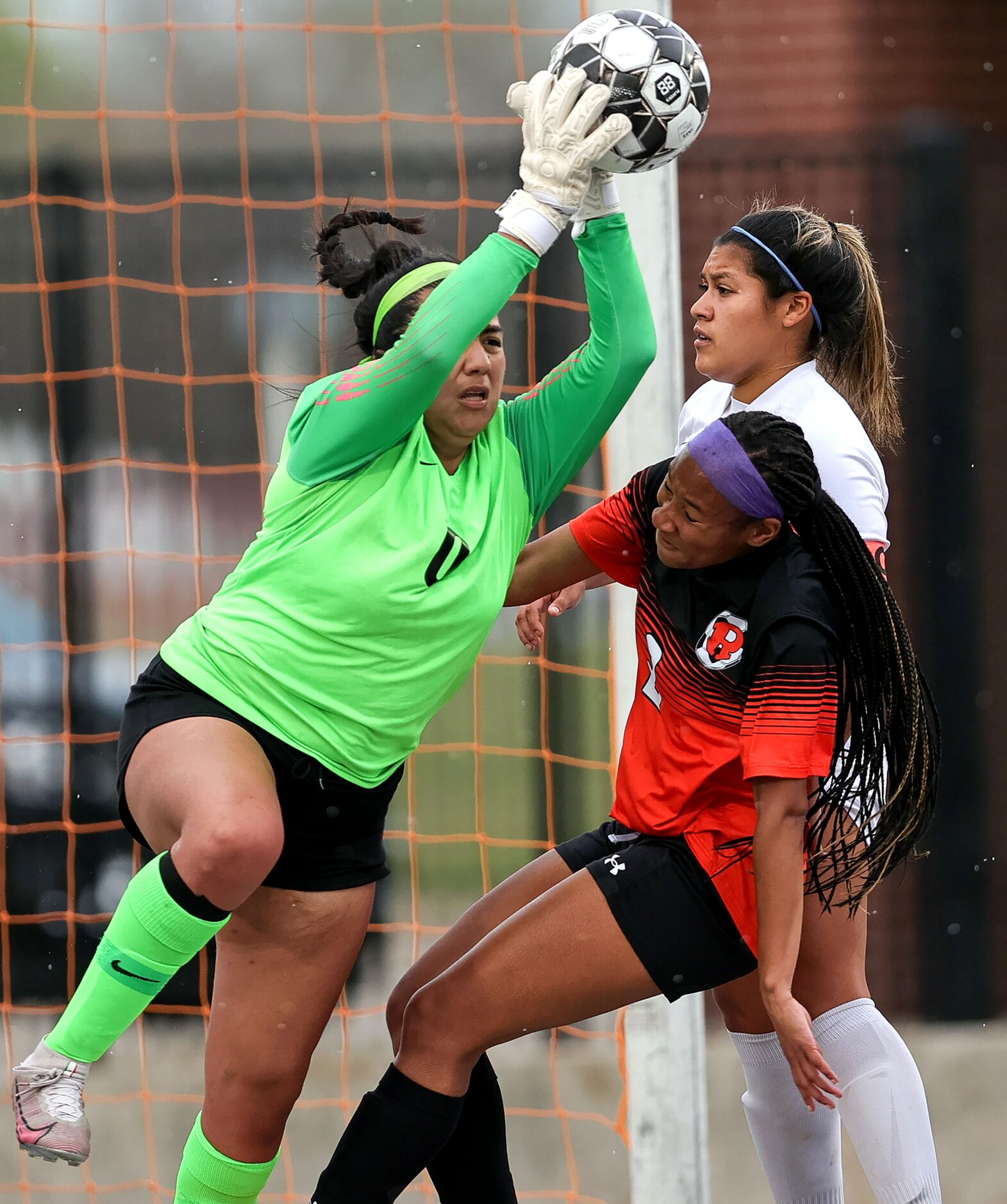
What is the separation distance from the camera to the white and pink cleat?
1.84 m

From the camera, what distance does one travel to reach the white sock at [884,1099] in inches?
77.8

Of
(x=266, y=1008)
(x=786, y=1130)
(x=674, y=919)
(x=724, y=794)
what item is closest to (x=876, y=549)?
(x=724, y=794)

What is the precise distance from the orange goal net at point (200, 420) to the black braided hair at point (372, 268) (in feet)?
7.62

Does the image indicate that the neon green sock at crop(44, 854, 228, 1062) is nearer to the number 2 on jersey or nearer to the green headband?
the number 2 on jersey

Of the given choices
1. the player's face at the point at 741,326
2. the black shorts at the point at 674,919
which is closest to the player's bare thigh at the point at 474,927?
the black shorts at the point at 674,919

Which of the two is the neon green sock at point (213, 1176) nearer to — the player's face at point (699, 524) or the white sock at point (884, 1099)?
the white sock at point (884, 1099)

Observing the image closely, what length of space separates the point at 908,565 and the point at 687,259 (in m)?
1.34

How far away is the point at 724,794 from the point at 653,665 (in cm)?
22

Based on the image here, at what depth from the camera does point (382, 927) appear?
11.7 ft

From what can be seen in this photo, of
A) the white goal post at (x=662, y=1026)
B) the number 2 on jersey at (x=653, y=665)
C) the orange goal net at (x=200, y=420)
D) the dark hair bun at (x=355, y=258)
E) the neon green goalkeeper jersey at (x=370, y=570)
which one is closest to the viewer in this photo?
the neon green goalkeeper jersey at (x=370, y=570)

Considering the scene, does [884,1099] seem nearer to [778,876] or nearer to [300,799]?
[778,876]

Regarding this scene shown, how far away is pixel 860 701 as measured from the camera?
1.88 metres

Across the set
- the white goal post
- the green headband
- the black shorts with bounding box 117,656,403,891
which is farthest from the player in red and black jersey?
the white goal post

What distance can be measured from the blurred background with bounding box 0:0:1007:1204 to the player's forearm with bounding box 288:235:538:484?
8.40ft
